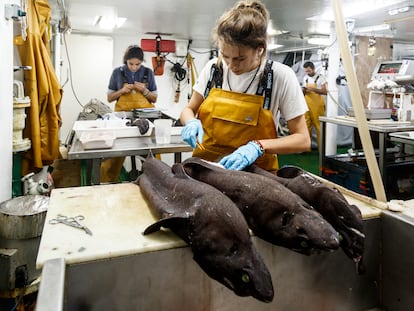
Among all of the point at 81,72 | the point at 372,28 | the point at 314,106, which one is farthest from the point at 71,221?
the point at 314,106

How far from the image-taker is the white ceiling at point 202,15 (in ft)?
14.7

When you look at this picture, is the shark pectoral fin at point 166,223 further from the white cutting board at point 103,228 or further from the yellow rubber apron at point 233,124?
the yellow rubber apron at point 233,124

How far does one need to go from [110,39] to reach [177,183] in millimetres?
6620

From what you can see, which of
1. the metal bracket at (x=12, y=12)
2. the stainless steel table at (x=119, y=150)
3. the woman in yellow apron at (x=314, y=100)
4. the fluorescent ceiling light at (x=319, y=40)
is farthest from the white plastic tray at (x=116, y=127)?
the fluorescent ceiling light at (x=319, y=40)

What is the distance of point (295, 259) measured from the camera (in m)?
1.07

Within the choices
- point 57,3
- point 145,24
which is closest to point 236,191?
point 57,3

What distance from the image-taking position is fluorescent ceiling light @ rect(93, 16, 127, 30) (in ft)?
18.9

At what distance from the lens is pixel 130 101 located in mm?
4684

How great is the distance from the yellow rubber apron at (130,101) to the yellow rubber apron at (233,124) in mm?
2989

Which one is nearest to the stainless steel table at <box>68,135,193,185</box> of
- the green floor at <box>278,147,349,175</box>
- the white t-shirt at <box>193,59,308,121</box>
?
the white t-shirt at <box>193,59,308,121</box>

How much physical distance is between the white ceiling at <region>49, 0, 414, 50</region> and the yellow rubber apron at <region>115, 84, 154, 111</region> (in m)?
1.12

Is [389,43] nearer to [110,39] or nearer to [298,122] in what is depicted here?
[110,39]

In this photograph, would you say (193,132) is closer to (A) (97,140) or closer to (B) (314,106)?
(A) (97,140)

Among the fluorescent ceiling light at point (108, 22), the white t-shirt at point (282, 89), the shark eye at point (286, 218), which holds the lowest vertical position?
the shark eye at point (286, 218)
